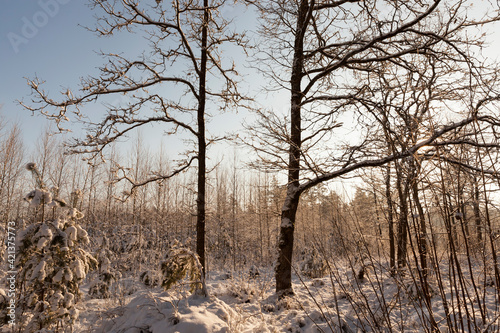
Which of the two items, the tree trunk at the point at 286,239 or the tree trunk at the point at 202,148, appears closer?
the tree trunk at the point at 286,239

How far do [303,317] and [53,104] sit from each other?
20.9 ft

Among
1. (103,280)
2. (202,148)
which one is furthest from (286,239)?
(103,280)

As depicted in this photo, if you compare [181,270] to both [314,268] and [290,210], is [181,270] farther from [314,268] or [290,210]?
[314,268]

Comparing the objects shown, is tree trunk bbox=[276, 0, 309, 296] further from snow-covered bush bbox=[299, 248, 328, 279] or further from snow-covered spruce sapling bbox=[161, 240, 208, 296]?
snow-covered bush bbox=[299, 248, 328, 279]

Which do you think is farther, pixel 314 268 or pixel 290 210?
pixel 314 268

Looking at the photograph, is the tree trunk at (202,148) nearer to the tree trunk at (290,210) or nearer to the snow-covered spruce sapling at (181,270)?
the snow-covered spruce sapling at (181,270)

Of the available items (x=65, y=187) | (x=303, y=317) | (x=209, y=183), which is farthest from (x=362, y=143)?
(x=65, y=187)

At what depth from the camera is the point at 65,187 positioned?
2116 centimetres

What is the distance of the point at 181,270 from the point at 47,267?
1984mm

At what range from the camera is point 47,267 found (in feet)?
13.0

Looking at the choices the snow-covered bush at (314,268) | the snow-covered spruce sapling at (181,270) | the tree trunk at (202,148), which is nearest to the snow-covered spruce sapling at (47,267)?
the snow-covered spruce sapling at (181,270)

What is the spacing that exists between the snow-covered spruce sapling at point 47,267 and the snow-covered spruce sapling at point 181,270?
130cm

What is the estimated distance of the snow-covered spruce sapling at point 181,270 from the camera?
458cm

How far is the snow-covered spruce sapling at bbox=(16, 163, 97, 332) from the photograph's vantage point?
3803mm
